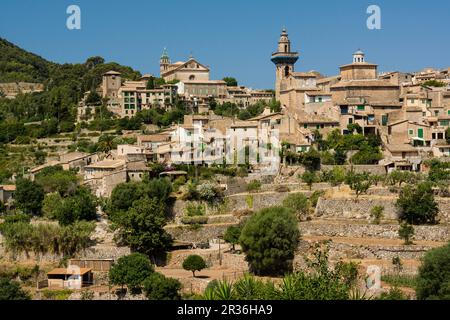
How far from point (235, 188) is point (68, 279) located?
1045 cm

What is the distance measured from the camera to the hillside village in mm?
27172

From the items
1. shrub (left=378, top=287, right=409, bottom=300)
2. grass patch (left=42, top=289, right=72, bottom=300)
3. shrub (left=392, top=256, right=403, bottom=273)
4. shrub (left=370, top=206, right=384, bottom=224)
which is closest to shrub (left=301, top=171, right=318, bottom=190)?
shrub (left=370, top=206, right=384, bottom=224)

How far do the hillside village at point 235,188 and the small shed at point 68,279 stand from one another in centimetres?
5

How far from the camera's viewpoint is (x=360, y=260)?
26.5 m

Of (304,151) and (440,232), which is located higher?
(304,151)

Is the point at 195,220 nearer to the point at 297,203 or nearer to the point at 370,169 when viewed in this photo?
the point at 297,203

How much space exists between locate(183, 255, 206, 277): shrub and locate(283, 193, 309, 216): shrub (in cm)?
549

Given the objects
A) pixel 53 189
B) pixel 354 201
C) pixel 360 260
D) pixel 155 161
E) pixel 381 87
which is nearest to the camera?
pixel 360 260

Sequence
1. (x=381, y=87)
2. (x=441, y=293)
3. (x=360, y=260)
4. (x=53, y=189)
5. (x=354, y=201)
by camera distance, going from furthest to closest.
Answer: (x=381, y=87), (x=53, y=189), (x=354, y=201), (x=360, y=260), (x=441, y=293)

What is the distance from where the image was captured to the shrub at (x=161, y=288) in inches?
915

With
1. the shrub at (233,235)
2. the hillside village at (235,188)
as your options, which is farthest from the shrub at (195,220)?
the shrub at (233,235)
